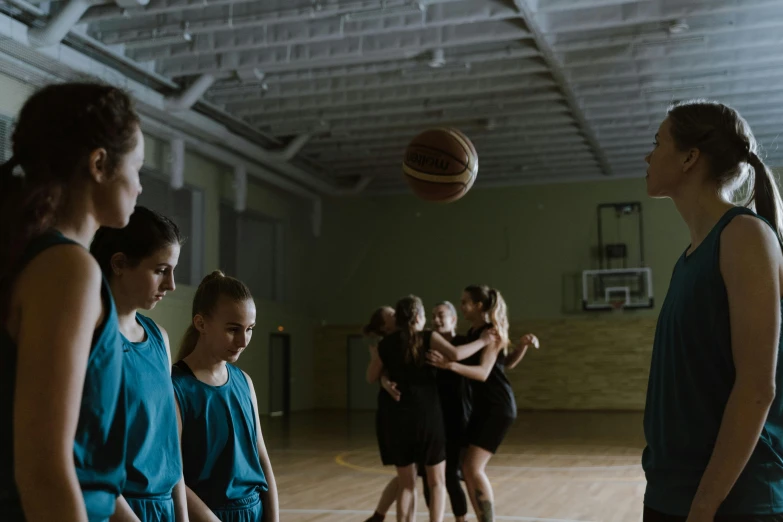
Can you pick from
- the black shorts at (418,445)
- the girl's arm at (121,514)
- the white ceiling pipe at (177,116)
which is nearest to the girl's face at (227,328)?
the girl's arm at (121,514)

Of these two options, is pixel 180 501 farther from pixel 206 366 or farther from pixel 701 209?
pixel 701 209

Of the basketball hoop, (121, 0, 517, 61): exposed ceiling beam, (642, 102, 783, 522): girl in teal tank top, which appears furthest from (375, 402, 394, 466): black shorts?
the basketball hoop

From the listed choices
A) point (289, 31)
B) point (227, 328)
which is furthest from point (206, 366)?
point (289, 31)

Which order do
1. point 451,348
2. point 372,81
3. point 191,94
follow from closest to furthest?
point 451,348
point 191,94
point 372,81

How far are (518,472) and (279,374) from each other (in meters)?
10.1

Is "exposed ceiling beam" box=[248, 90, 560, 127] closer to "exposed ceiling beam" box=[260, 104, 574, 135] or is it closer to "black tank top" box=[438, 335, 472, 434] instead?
"exposed ceiling beam" box=[260, 104, 574, 135]

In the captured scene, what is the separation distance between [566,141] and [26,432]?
47.5 ft

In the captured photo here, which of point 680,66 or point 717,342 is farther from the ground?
point 680,66

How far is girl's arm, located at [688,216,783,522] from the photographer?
5.33ft

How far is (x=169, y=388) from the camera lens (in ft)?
6.59

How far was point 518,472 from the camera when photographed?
8.80m

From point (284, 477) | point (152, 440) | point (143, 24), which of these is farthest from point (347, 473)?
point (152, 440)

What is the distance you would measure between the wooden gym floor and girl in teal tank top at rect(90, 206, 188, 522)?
4.39 meters

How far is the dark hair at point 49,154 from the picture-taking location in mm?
1246
